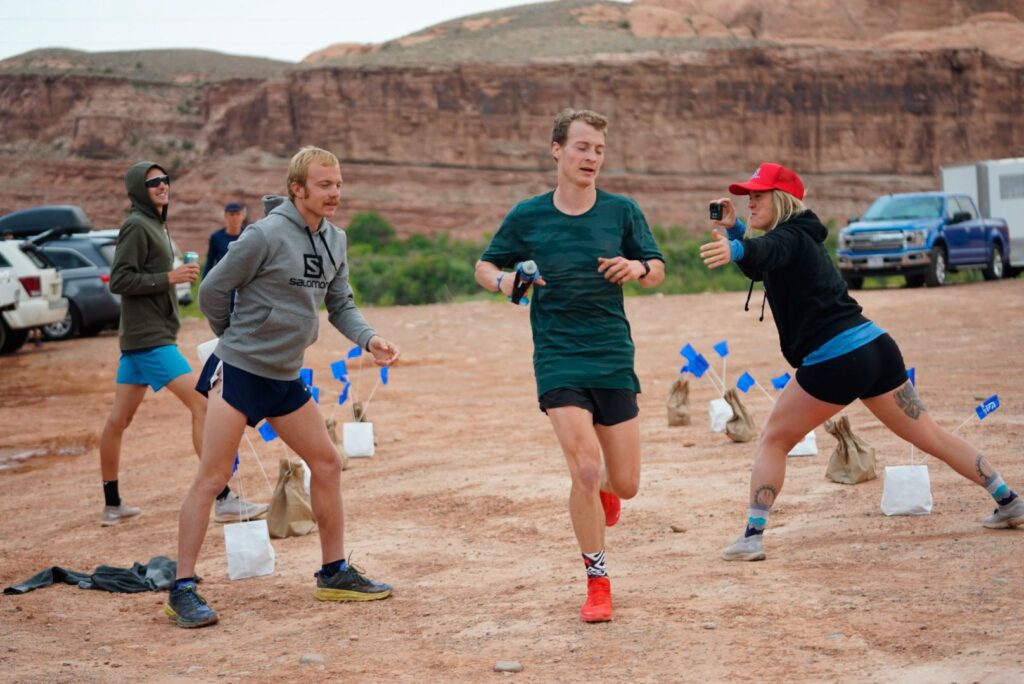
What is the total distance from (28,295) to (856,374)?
17765 millimetres

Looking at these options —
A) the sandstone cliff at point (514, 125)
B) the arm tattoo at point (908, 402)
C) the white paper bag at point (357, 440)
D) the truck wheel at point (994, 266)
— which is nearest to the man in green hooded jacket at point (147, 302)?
the white paper bag at point (357, 440)

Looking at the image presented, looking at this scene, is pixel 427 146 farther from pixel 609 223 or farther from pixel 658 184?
pixel 609 223

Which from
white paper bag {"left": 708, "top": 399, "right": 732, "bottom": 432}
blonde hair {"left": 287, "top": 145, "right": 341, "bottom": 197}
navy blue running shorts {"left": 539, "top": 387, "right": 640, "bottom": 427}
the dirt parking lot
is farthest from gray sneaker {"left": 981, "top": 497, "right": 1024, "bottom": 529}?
white paper bag {"left": 708, "top": 399, "right": 732, "bottom": 432}

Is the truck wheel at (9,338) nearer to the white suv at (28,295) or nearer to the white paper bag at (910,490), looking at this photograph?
the white suv at (28,295)

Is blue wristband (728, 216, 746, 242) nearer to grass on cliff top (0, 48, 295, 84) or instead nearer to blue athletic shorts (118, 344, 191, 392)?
blue athletic shorts (118, 344, 191, 392)

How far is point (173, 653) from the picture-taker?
233 inches

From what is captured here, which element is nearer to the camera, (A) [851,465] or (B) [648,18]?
(A) [851,465]

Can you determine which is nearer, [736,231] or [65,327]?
[736,231]

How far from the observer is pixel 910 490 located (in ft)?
24.3

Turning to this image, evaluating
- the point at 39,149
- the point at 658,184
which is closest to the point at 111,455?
the point at 658,184

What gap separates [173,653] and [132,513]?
362 cm

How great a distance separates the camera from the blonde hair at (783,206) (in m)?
6.38

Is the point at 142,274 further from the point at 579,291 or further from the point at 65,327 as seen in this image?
the point at 65,327

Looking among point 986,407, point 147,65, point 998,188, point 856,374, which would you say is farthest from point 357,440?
point 147,65
